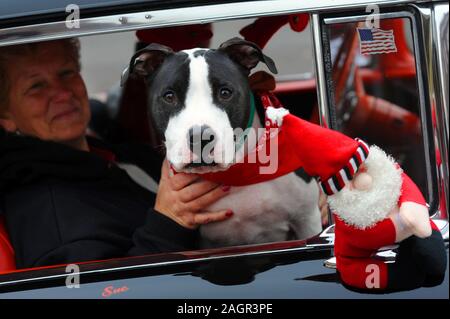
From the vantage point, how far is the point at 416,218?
1.97 metres

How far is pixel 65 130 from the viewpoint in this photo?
3.05 m

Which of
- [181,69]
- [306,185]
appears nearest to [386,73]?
[306,185]

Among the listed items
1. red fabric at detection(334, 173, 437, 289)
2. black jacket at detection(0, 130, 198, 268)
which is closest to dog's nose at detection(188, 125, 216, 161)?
black jacket at detection(0, 130, 198, 268)

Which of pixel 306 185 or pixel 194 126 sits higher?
Answer: pixel 194 126

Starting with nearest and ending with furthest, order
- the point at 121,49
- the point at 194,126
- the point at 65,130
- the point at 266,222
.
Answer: the point at 194,126, the point at 266,222, the point at 65,130, the point at 121,49

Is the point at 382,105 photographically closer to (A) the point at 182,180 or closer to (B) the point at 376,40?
(A) the point at 182,180

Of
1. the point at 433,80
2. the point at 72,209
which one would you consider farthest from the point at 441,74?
the point at 72,209

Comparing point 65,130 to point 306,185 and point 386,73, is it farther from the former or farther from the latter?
point 386,73

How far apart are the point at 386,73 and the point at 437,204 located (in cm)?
252

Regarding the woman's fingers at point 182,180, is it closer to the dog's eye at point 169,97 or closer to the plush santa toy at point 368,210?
the dog's eye at point 169,97

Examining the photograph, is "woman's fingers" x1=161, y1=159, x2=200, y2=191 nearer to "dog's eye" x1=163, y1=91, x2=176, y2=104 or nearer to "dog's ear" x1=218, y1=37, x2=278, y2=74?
"dog's eye" x1=163, y1=91, x2=176, y2=104

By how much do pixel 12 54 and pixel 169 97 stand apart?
0.62 m
